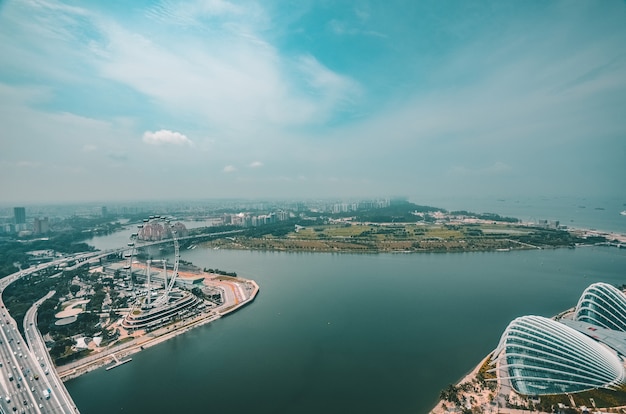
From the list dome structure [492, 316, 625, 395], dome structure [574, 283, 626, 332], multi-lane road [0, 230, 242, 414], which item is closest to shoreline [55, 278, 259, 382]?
multi-lane road [0, 230, 242, 414]

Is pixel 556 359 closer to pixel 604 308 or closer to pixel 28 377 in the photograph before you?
pixel 604 308

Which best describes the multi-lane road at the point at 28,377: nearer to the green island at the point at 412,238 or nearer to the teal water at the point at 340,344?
the teal water at the point at 340,344

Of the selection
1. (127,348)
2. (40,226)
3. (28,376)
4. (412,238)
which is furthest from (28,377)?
(40,226)

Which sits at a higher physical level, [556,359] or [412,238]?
[412,238]

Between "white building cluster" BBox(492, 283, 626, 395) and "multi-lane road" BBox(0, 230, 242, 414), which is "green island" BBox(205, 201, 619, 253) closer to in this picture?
"white building cluster" BBox(492, 283, 626, 395)

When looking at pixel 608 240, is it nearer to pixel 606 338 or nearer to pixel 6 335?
pixel 606 338

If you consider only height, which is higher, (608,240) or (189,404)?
(608,240)

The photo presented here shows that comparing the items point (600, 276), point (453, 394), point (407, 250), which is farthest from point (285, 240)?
point (453, 394)
